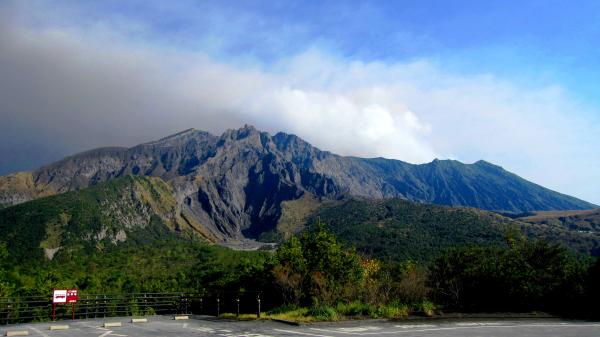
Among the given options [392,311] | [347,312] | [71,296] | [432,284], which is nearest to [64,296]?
[71,296]

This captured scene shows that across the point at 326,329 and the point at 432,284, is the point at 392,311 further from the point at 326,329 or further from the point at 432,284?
the point at 432,284

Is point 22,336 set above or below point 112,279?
above

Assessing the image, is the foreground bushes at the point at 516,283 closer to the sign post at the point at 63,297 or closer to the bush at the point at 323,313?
the bush at the point at 323,313

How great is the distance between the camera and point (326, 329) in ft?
62.3

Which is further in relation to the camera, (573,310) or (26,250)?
(26,250)

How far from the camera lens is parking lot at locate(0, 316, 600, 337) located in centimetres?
1770

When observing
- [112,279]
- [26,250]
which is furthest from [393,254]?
[26,250]

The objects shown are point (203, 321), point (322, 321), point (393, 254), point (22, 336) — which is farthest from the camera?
point (393, 254)

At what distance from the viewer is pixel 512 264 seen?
28453mm

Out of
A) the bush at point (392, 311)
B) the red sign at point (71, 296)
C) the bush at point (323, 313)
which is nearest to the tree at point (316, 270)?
the bush at point (323, 313)

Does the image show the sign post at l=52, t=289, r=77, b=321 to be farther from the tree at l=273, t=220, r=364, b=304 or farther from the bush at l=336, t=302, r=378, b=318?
the bush at l=336, t=302, r=378, b=318

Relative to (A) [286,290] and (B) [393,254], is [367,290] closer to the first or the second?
(A) [286,290]

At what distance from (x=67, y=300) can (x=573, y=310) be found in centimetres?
2767

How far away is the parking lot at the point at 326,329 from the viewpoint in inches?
697
